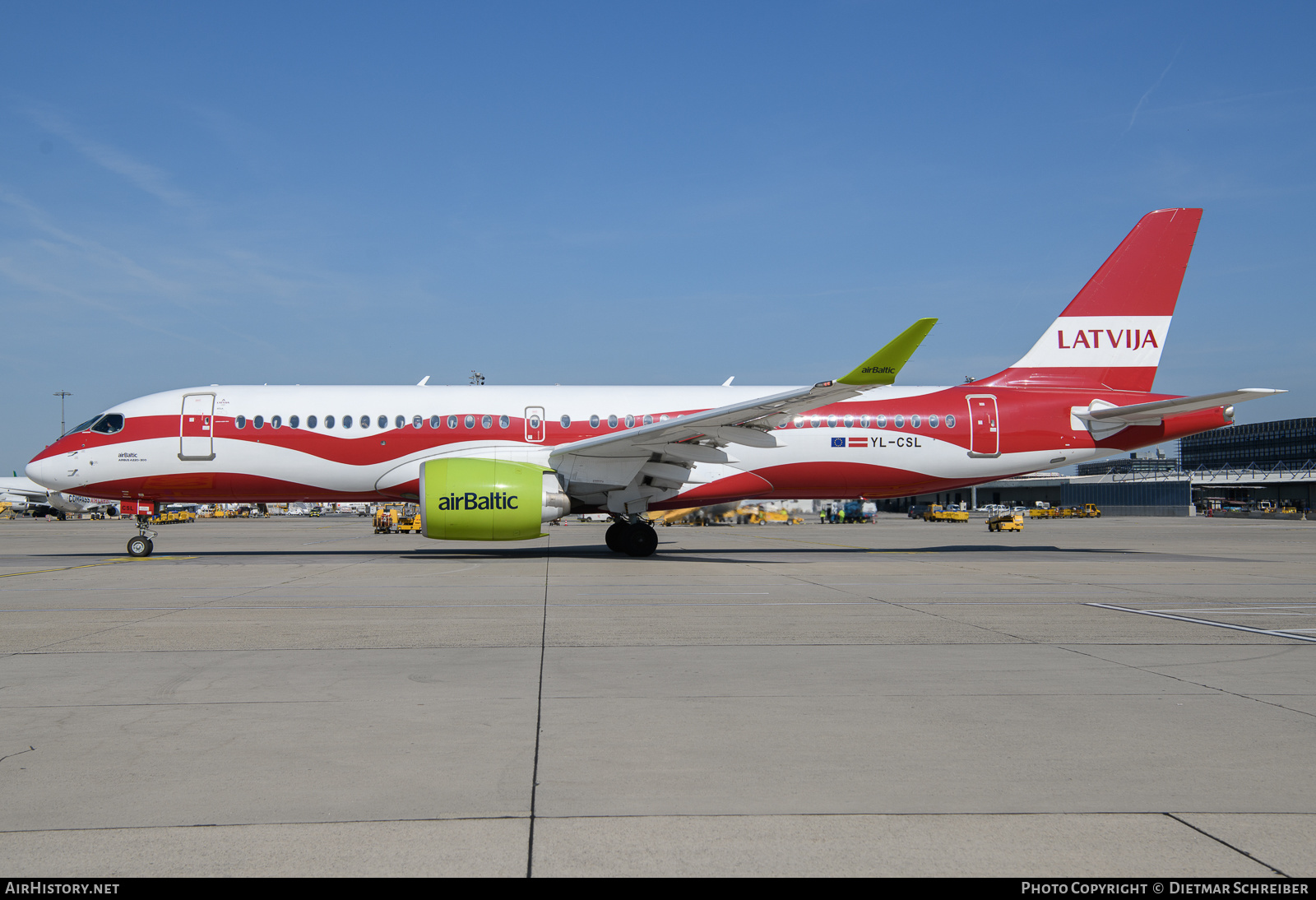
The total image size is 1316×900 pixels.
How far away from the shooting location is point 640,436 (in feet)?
53.9

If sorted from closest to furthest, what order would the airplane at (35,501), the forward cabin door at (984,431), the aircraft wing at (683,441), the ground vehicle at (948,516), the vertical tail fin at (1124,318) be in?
the aircraft wing at (683,441), the forward cabin door at (984,431), the vertical tail fin at (1124,318), the ground vehicle at (948,516), the airplane at (35,501)

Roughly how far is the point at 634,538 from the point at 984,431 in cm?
830

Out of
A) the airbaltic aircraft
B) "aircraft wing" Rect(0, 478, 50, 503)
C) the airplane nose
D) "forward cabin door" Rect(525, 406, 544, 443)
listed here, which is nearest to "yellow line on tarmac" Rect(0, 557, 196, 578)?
the airbaltic aircraft

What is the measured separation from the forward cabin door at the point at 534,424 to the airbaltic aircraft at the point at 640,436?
4 centimetres

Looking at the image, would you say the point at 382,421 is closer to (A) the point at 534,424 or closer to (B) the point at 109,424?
(A) the point at 534,424

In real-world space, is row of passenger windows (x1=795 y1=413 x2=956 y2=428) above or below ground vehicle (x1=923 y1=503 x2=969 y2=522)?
above

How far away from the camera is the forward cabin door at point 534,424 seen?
18.8 metres

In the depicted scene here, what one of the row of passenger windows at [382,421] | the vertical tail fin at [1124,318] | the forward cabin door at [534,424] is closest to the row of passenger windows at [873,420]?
the vertical tail fin at [1124,318]

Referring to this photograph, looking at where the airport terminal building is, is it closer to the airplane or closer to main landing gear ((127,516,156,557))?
main landing gear ((127,516,156,557))

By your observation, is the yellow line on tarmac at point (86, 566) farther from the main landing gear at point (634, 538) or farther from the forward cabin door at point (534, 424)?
the main landing gear at point (634, 538)

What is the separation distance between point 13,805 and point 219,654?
3.55 meters

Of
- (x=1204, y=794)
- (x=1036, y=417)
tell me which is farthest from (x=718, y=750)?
(x=1036, y=417)

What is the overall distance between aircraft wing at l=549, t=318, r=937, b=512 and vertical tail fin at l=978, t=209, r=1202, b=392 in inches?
289

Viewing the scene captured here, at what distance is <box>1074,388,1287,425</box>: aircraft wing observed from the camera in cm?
1735
